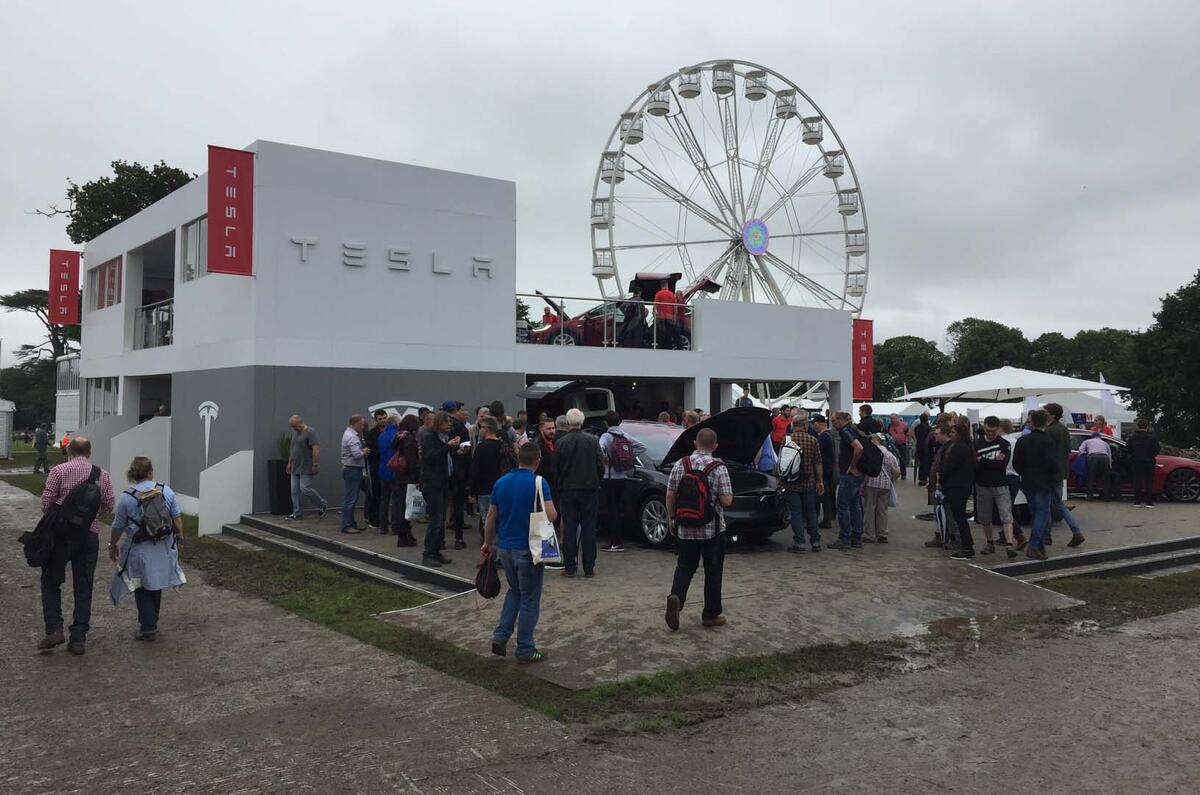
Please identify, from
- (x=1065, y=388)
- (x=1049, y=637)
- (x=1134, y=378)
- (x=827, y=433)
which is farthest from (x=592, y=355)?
(x=1134, y=378)

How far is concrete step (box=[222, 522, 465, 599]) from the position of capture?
873cm

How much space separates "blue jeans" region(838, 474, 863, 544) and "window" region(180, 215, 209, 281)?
40.0 ft

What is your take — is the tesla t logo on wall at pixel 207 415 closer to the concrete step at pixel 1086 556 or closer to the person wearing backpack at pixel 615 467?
the person wearing backpack at pixel 615 467

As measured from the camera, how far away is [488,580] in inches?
241

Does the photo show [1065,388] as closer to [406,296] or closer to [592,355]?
[592,355]

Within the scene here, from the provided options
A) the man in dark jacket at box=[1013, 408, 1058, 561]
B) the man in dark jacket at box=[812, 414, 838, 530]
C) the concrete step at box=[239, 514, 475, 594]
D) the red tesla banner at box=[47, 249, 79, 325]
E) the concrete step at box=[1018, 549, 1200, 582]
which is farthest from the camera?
the red tesla banner at box=[47, 249, 79, 325]

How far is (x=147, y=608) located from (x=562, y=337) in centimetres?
1092

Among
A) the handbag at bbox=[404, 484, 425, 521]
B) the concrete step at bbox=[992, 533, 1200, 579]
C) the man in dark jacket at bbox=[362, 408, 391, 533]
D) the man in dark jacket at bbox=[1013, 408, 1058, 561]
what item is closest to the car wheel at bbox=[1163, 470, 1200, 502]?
the concrete step at bbox=[992, 533, 1200, 579]

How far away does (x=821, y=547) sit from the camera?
10.4 m

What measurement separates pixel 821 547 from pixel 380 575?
5218 mm

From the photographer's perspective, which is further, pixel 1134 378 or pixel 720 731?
pixel 1134 378

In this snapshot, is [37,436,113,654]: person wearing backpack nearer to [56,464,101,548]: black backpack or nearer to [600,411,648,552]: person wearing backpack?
[56,464,101,548]: black backpack

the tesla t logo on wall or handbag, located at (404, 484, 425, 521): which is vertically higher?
Answer: the tesla t logo on wall

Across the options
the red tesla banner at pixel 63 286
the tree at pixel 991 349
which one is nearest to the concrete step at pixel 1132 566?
the red tesla banner at pixel 63 286
